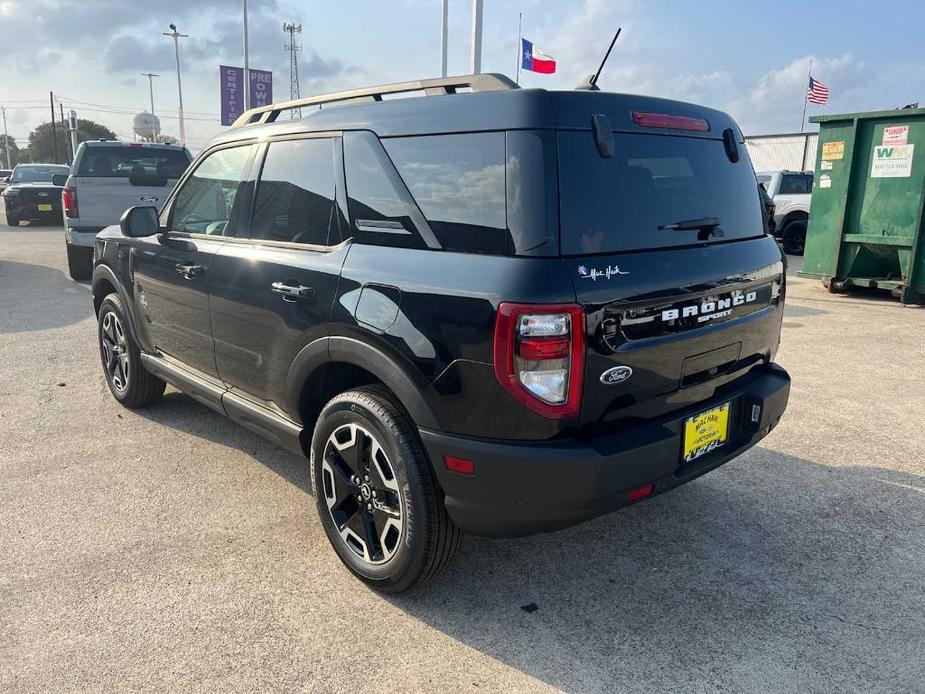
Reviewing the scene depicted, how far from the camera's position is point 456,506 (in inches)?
95.2

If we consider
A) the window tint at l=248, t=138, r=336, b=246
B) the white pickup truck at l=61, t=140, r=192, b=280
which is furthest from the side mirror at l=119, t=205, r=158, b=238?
the white pickup truck at l=61, t=140, r=192, b=280

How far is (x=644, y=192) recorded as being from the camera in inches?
99.8

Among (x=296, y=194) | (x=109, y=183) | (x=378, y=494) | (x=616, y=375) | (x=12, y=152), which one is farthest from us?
(x=12, y=152)

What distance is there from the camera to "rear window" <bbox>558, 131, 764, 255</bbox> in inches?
90.6

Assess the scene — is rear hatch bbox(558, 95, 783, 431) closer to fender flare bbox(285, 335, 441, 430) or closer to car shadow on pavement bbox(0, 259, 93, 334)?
fender flare bbox(285, 335, 441, 430)

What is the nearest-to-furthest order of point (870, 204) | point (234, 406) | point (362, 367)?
point (362, 367) → point (234, 406) → point (870, 204)

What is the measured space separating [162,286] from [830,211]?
9.28m

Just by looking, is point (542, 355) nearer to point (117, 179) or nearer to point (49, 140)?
point (117, 179)

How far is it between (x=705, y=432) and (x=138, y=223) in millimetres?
3260

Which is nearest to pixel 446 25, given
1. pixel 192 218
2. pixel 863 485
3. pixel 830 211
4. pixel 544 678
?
pixel 830 211

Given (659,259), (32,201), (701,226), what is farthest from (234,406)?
(32,201)

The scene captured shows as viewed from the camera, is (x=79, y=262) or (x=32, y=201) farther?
(x=32, y=201)

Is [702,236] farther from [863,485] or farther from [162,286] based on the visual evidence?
[162,286]

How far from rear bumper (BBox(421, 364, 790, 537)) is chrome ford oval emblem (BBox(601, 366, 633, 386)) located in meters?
0.19
